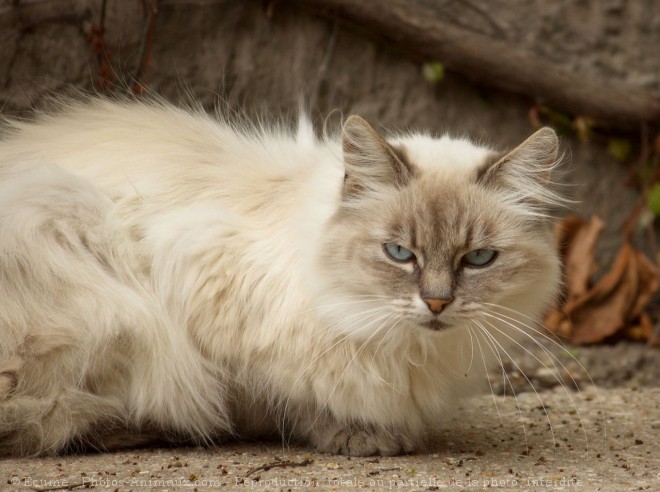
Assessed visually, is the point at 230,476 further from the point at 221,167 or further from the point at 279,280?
the point at 221,167

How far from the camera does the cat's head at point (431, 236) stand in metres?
2.67

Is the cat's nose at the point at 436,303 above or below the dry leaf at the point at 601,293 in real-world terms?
below

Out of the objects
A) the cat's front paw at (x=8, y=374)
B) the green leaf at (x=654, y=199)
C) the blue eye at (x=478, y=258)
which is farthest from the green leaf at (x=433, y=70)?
the cat's front paw at (x=8, y=374)

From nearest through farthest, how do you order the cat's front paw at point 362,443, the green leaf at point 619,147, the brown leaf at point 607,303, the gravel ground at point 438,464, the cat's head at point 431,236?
the gravel ground at point 438,464, the cat's head at point 431,236, the cat's front paw at point 362,443, the brown leaf at point 607,303, the green leaf at point 619,147

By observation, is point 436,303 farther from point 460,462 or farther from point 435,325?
point 460,462

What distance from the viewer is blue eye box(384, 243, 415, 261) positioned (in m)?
Result: 2.72

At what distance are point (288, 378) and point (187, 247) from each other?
0.52 metres

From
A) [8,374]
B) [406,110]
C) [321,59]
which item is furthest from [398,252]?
[406,110]

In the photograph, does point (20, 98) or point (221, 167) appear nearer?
point (221, 167)

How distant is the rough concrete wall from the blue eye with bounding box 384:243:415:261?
1.44m

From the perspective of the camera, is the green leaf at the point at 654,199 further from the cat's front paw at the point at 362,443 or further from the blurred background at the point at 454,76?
the cat's front paw at the point at 362,443

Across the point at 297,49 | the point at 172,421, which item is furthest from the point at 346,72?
the point at 172,421

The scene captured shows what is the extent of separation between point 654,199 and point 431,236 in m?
2.67

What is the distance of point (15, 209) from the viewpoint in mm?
2834
